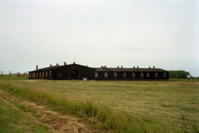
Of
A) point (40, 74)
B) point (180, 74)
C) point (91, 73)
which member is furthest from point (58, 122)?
point (180, 74)

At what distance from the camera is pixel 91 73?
5022cm

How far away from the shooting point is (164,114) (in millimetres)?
9391

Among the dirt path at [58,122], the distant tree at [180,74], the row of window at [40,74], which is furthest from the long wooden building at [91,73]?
the dirt path at [58,122]

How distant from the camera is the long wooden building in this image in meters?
46.2

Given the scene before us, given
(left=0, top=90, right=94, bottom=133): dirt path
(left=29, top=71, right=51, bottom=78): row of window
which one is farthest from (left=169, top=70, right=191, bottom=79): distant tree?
(left=0, top=90, right=94, bottom=133): dirt path

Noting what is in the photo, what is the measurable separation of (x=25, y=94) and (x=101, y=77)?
44826 mm

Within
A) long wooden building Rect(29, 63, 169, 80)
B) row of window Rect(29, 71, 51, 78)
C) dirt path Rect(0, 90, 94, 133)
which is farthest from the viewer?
row of window Rect(29, 71, 51, 78)

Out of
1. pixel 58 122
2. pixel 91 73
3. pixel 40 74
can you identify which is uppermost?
pixel 91 73

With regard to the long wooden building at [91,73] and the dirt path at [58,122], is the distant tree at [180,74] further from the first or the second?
the dirt path at [58,122]

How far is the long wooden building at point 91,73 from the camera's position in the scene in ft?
152

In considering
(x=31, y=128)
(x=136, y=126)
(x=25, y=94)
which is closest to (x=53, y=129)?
(x=31, y=128)

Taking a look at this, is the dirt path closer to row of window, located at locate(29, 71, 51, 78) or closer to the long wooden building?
the long wooden building

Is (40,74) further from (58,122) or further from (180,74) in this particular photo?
(180,74)

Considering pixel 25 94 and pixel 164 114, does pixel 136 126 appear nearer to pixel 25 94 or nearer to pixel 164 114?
pixel 164 114
